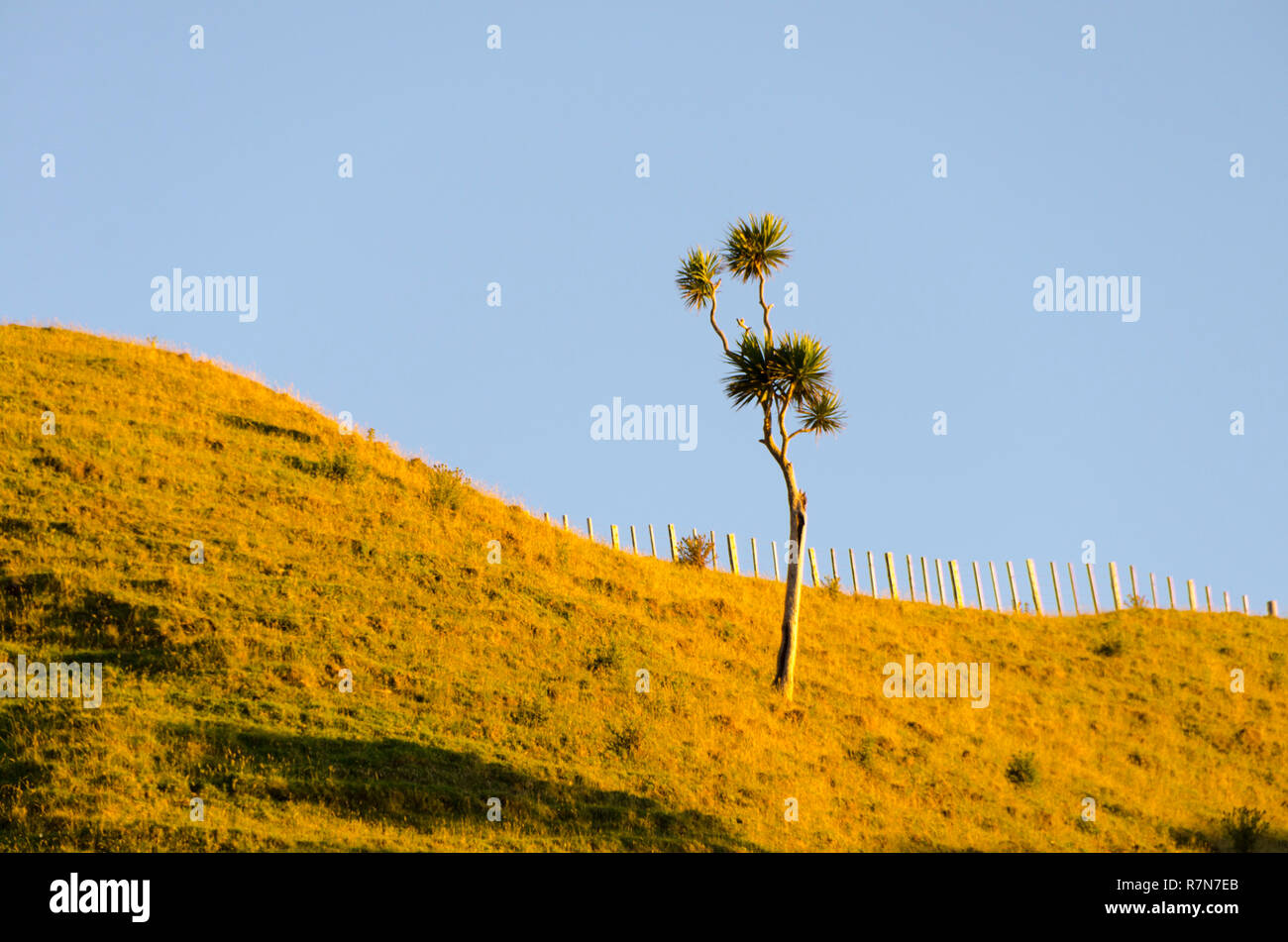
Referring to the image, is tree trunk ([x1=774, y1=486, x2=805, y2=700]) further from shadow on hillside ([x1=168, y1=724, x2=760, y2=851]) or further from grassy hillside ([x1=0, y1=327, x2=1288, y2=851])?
shadow on hillside ([x1=168, y1=724, x2=760, y2=851])

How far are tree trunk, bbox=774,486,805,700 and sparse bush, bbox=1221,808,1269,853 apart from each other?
12679mm

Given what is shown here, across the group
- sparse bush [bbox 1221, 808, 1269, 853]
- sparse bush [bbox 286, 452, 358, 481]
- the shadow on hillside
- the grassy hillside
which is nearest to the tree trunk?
the grassy hillside

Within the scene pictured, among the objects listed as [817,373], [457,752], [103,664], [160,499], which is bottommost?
[457,752]

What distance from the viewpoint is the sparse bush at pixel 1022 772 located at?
3688 cm

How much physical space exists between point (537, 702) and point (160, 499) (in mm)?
15001

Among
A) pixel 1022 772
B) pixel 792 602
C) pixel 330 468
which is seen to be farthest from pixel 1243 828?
pixel 330 468

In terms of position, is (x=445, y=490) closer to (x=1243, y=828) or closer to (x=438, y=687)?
(x=438, y=687)

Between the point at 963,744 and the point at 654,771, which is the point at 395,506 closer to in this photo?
the point at 654,771

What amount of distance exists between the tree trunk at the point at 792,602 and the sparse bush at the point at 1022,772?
6769 millimetres

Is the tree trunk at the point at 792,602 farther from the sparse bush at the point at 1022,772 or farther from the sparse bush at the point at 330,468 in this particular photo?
the sparse bush at the point at 330,468

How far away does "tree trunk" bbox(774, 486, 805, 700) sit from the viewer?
125ft

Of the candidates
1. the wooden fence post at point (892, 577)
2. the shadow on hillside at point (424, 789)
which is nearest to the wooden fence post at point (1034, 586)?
the wooden fence post at point (892, 577)

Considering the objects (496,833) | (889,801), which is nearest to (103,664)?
(496,833)

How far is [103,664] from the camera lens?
2988cm
